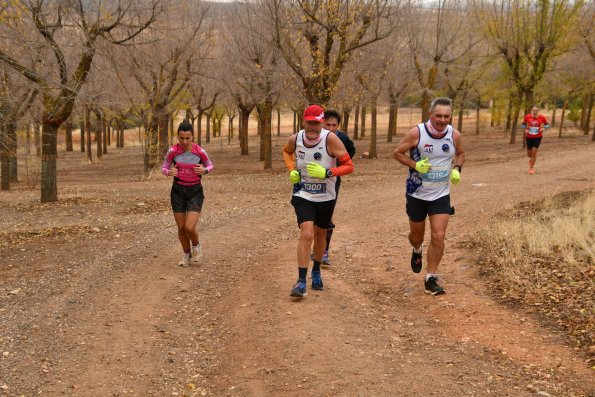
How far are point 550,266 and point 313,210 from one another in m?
2.84

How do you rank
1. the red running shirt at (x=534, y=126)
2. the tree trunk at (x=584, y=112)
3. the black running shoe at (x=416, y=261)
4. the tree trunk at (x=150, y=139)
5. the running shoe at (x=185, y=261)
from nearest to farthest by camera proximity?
the black running shoe at (x=416, y=261), the running shoe at (x=185, y=261), the red running shirt at (x=534, y=126), the tree trunk at (x=150, y=139), the tree trunk at (x=584, y=112)

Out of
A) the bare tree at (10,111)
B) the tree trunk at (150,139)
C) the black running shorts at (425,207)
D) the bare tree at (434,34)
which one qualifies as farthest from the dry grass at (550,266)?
the bare tree at (434,34)

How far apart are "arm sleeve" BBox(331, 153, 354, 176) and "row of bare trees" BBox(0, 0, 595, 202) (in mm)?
5421

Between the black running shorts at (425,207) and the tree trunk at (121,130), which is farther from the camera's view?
the tree trunk at (121,130)

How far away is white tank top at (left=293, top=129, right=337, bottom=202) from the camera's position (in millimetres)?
6176

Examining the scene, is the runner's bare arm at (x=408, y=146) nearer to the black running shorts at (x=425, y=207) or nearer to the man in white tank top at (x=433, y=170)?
the man in white tank top at (x=433, y=170)

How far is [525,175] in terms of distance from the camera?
54.0 feet

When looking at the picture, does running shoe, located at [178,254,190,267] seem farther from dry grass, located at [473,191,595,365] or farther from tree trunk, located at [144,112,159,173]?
tree trunk, located at [144,112,159,173]

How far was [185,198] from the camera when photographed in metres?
7.59

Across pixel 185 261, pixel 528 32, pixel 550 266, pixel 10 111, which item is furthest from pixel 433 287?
pixel 528 32

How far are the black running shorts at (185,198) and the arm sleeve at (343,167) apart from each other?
2.16 metres

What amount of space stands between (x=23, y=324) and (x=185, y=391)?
2278mm

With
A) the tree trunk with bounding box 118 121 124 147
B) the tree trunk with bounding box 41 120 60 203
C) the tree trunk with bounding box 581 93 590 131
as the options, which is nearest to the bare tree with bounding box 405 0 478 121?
the tree trunk with bounding box 581 93 590 131

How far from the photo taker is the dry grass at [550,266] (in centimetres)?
543
